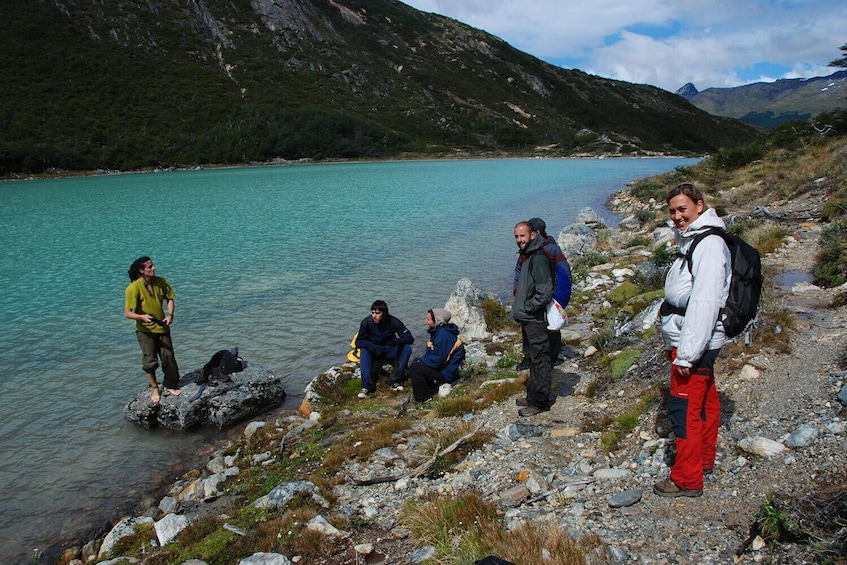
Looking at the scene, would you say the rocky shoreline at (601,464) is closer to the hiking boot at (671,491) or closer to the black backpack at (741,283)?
the hiking boot at (671,491)

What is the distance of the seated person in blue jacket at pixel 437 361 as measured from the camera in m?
8.19

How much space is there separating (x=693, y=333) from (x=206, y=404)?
293 inches

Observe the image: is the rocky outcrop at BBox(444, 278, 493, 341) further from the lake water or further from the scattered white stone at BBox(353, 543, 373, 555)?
the scattered white stone at BBox(353, 543, 373, 555)

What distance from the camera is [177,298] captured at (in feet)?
47.8

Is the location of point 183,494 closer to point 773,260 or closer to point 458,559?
point 458,559

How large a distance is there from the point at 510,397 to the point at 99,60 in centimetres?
12242

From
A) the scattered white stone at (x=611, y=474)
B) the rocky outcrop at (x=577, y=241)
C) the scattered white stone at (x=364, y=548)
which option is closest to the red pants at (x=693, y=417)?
the scattered white stone at (x=611, y=474)

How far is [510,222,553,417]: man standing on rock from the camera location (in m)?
6.09

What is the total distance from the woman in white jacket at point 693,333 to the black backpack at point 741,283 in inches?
1.7

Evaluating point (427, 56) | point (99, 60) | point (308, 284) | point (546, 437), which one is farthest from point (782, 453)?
point (427, 56)

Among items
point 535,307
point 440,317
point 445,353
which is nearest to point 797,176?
point 440,317

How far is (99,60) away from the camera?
99.6 metres

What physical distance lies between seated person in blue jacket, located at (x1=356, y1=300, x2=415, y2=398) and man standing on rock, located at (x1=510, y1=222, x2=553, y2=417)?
3146mm

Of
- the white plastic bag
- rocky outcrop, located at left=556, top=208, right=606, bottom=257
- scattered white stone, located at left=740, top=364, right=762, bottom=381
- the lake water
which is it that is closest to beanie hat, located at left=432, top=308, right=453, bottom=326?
the white plastic bag
